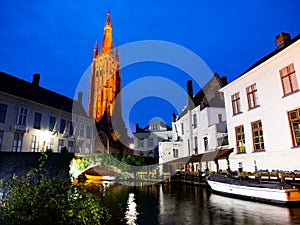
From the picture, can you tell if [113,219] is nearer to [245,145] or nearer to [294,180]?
[294,180]

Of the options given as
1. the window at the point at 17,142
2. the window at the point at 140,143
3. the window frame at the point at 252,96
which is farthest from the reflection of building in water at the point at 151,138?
the window frame at the point at 252,96

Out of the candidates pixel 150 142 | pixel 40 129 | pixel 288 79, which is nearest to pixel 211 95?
pixel 288 79

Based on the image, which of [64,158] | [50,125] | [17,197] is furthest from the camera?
[50,125]

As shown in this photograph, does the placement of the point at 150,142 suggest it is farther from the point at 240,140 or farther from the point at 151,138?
the point at 240,140

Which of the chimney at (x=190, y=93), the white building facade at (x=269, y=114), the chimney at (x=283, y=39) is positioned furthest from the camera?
the chimney at (x=190, y=93)

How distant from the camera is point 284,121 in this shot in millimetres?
15203

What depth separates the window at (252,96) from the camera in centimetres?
1829

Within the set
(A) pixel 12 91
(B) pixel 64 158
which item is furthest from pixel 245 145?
(A) pixel 12 91

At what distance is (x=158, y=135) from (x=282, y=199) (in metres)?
47.1

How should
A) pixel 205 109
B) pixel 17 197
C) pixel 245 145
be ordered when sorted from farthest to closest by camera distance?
pixel 205 109
pixel 245 145
pixel 17 197

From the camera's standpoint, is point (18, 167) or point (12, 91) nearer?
point (18, 167)

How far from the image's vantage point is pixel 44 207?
13.1ft

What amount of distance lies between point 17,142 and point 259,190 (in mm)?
26378

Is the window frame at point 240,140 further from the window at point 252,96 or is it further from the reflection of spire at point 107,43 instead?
the reflection of spire at point 107,43
